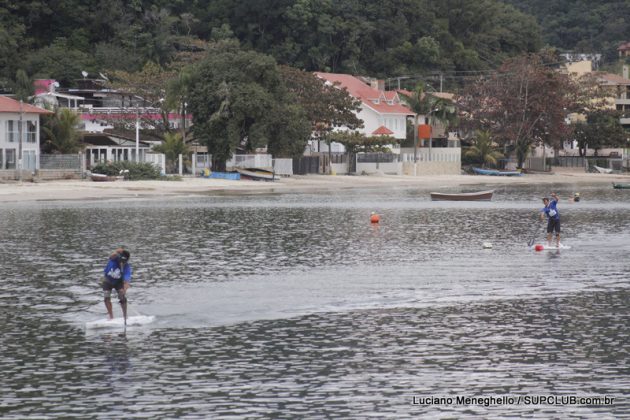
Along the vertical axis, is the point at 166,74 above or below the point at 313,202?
above

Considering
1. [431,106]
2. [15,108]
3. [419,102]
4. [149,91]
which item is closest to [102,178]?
[15,108]

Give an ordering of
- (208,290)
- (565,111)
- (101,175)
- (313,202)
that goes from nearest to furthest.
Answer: (208,290) → (313,202) → (101,175) → (565,111)

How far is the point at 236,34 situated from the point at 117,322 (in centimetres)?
15941

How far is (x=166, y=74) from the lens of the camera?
116688 mm

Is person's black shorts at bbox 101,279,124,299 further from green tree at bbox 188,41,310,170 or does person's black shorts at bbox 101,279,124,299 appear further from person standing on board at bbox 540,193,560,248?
green tree at bbox 188,41,310,170

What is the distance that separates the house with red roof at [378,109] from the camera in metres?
137

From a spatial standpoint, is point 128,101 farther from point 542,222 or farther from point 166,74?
point 542,222

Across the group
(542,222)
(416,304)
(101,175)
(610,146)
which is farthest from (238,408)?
(610,146)

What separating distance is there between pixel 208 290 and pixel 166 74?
85.0 m

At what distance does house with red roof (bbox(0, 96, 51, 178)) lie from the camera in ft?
302

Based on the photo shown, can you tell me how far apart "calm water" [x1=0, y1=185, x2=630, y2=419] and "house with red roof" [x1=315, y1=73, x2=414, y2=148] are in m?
81.6

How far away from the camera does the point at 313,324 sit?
28.4m

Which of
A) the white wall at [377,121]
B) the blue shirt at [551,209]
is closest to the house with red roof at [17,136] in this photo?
the white wall at [377,121]

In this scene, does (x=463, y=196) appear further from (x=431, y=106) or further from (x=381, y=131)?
(x=431, y=106)
